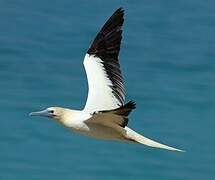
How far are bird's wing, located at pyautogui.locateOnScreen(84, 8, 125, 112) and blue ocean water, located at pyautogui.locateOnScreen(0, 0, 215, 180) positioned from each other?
1215 mm

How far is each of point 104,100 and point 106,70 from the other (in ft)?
0.88

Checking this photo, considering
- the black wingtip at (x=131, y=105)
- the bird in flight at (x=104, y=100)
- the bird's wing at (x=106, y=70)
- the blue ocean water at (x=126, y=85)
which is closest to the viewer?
the black wingtip at (x=131, y=105)

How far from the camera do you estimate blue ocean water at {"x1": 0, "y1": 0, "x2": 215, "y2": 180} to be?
7.66 m

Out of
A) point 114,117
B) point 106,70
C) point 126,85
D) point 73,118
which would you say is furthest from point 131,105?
point 126,85

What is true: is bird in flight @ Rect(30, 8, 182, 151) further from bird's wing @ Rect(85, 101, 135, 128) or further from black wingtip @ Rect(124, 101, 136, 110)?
black wingtip @ Rect(124, 101, 136, 110)

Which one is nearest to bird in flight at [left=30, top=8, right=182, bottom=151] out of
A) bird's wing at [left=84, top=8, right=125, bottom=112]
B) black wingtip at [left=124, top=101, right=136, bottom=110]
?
bird's wing at [left=84, top=8, right=125, bottom=112]

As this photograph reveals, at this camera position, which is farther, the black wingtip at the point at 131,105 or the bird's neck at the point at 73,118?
the bird's neck at the point at 73,118

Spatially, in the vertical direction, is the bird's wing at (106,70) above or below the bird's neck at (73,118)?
above

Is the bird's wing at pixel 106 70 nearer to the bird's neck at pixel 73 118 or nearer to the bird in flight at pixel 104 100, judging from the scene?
the bird in flight at pixel 104 100

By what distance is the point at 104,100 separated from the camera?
6262 mm

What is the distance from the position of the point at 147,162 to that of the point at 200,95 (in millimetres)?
1525

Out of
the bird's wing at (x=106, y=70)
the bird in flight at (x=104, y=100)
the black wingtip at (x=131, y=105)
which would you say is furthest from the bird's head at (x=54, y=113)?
the black wingtip at (x=131, y=105)

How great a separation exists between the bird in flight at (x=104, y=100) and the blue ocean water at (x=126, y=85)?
1.22m

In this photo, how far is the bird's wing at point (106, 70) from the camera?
627 centimetres
